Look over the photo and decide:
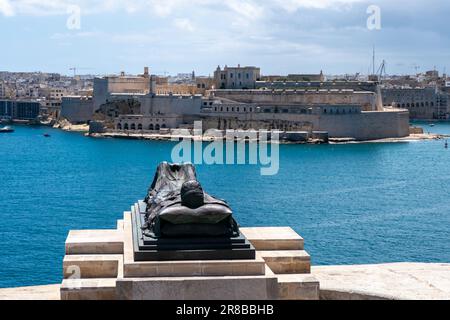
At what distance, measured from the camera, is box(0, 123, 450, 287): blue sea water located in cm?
1745

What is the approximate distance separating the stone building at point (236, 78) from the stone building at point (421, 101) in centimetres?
2024

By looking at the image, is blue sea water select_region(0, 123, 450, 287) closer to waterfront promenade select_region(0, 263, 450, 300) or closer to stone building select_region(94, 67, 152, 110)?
waterfront promenade select_region(0, 263, 450, 300)

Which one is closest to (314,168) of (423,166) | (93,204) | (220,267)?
(423,166)

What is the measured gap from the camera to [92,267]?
29.0ft

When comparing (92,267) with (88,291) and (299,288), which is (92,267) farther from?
(299,288)

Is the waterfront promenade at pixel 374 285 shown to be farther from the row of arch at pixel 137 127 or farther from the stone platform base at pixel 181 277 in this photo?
the row of arch at pixel 137 127

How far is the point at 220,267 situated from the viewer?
8.23 meters

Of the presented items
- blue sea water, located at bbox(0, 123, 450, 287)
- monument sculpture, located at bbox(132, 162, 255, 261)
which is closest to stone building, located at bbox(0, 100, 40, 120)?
blue sea water, located at bbox(0, 123, 450, 287)

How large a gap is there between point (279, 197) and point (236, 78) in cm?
3386

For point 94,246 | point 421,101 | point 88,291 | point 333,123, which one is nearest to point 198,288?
point 88,291

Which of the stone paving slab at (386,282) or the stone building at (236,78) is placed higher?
the stone building at (236,78)

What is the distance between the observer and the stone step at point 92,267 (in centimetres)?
877

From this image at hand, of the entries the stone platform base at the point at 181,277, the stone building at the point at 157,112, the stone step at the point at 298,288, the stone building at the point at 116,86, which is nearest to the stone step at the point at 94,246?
the stone platform base at the point at 181,277

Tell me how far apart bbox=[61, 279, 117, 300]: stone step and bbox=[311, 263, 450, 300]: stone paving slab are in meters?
2.28
